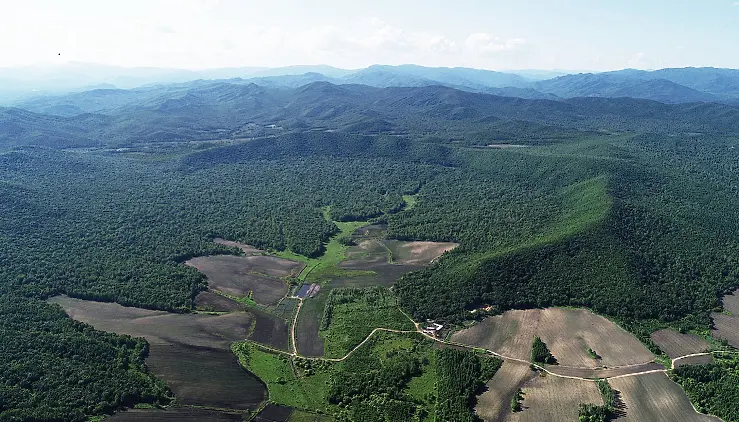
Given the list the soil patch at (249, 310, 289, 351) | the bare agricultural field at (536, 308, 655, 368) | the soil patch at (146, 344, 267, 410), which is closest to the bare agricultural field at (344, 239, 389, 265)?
the soil patch at (249, 310, 289, 351)

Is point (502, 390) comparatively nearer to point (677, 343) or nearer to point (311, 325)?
point (677, 343)

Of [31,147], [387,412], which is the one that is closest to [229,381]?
[387,412]

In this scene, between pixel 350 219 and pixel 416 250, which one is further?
pixel 350 219

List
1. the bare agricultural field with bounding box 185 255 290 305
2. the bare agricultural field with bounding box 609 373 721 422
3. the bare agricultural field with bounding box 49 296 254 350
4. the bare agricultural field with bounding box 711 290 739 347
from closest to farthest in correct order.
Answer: the bare agricultural field with bounding box 609 373 721 422 < the bare agricultural field with bounding box 711 290 739 347 < the bare agricultural field with bounding box 49 296 254 350 < the bare agricultural field with bounding box 185 255 290 305

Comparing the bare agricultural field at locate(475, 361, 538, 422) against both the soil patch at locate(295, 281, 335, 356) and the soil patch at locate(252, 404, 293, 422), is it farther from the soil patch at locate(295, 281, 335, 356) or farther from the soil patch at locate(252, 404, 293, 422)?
the soil patch at locate(295, 281, 335, 356)

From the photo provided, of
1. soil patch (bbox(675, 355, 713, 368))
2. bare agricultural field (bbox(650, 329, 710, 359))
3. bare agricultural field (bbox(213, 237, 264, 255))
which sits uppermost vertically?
bare agricultural field (bbox(213, 237, 264, 255))

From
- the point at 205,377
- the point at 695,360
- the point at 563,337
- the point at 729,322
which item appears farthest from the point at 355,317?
the point at 729,322
